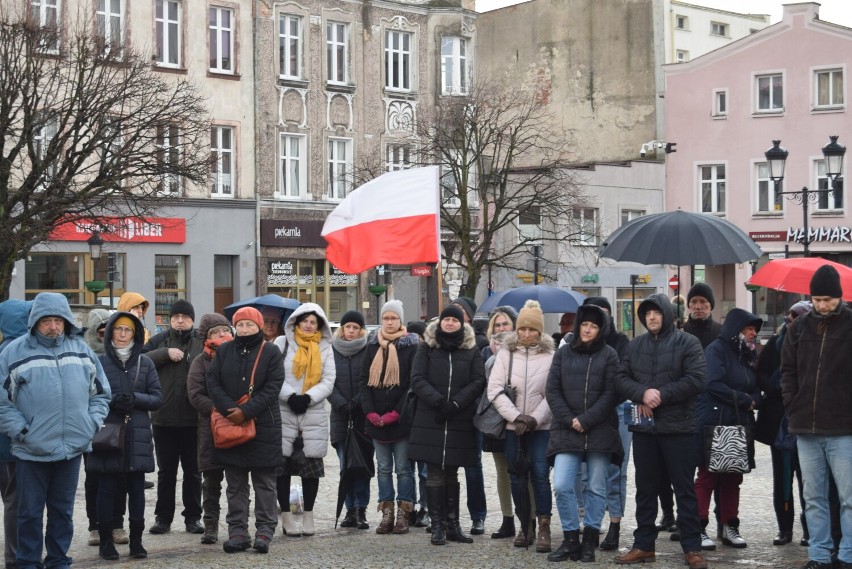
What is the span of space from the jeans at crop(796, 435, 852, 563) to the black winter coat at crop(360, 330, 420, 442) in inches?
136

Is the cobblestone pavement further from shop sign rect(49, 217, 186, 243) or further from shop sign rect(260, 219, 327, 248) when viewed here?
shop sign rect(260, 219, 327, 248)

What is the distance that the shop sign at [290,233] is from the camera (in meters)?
44.3

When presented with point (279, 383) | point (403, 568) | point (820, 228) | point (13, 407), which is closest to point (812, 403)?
point (403, 568)

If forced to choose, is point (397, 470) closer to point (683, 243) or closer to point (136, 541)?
Result: point (136, 541)

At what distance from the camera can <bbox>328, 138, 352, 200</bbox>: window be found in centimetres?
4606

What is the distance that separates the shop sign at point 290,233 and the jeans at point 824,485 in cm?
3479

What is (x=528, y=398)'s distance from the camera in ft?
37.8

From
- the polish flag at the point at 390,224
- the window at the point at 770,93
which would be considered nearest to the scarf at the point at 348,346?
the polish flag at the point at 390,224

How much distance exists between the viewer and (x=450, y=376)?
38.7ft

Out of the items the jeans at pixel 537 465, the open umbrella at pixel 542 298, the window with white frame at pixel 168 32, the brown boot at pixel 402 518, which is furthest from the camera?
the window with white frame at pixel 168 32

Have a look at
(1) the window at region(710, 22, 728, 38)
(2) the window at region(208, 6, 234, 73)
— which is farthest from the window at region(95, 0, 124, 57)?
(1) the window at region(710, 22, 728, 38)

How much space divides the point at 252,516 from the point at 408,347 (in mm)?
2287

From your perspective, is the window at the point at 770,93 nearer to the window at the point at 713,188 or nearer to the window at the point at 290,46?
the window at the point at 713,188

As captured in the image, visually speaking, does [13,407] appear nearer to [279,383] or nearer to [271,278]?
[279,383]
